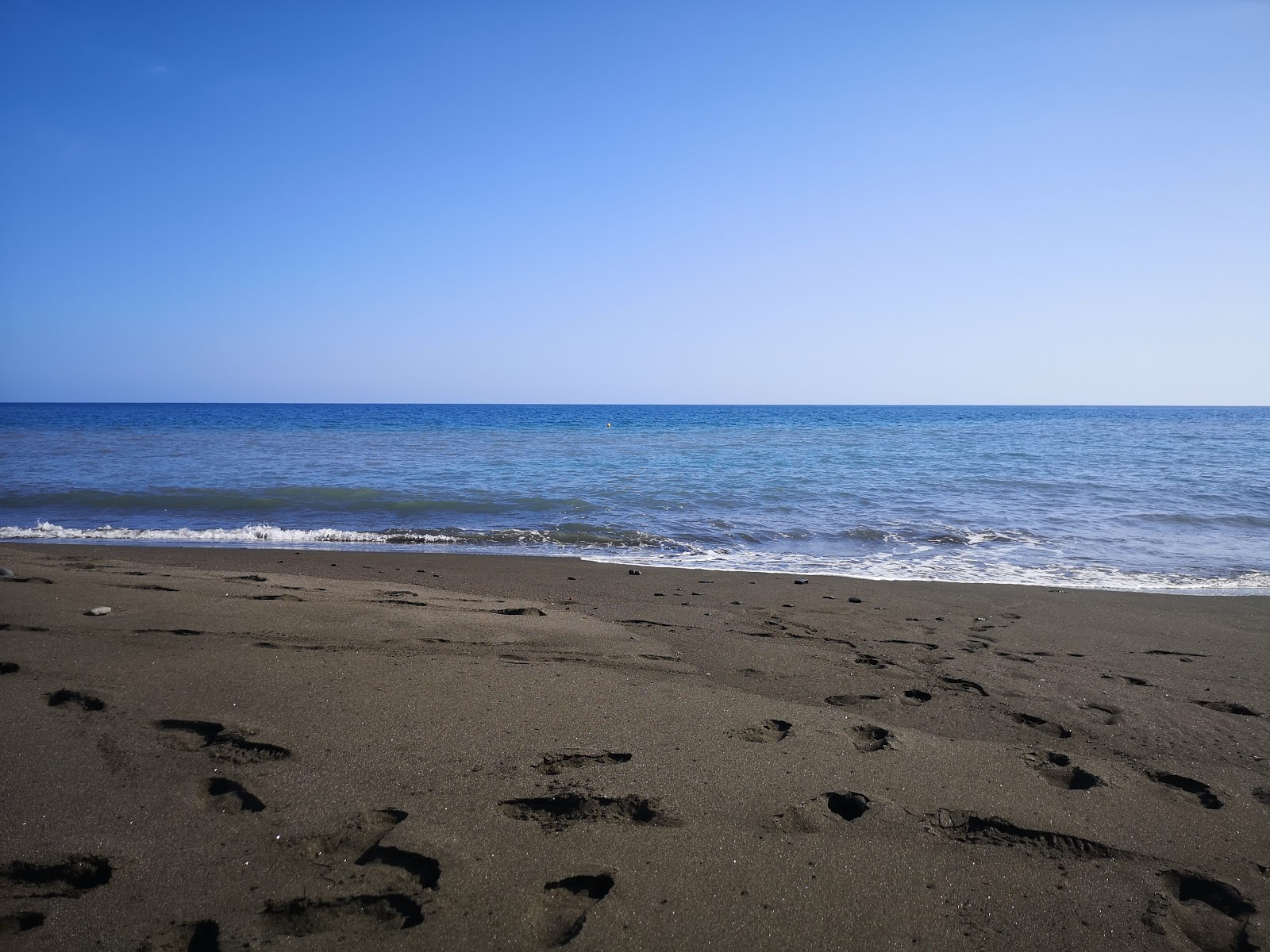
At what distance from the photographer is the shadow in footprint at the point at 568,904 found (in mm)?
2178

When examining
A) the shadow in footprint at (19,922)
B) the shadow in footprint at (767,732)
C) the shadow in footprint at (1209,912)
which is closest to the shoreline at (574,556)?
the shadow in footprint at (767,732)

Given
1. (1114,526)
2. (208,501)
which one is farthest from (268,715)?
(1114,526)

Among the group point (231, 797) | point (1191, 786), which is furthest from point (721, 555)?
point (231, 797)

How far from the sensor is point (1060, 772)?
3359 millimetres

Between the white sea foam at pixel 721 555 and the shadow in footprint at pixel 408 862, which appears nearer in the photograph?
the shadow in footprint at pixel 408 862

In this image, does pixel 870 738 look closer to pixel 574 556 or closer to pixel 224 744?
pixel 224 744

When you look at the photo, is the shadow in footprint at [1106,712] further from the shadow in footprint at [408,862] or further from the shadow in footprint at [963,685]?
the shadow in footprint at [408,862]

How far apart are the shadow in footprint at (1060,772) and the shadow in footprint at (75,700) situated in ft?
15.0

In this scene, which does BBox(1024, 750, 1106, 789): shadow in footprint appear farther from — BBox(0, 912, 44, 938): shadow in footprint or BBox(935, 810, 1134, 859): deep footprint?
BBox(0, 912, 44, 938): shadow in footprint

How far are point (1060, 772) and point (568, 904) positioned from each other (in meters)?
2.46

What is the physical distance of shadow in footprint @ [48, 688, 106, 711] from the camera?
3574mm

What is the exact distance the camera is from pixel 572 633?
539cm

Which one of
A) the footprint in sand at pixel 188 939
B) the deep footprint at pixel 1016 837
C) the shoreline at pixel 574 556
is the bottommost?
the shoreline at pixel 574 556

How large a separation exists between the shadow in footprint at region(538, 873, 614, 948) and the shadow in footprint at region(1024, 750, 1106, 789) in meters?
2.18
